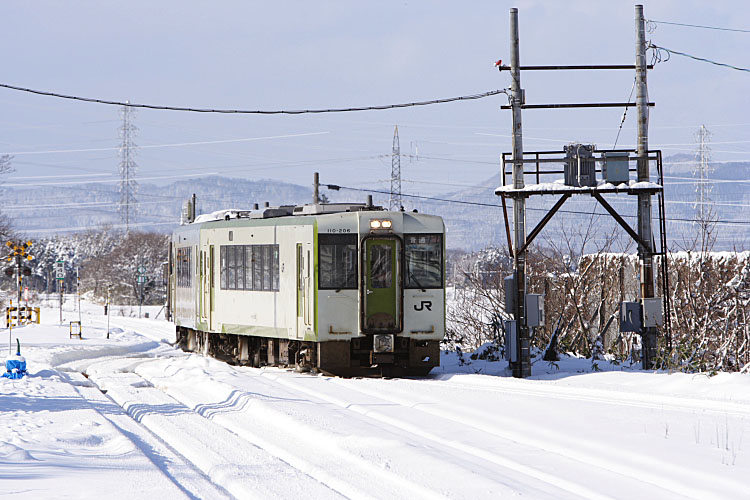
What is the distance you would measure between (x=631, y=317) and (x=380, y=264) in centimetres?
465

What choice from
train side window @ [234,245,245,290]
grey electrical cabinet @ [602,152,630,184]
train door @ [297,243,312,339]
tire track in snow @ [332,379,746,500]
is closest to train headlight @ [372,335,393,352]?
train door @ [297,243,312,339]

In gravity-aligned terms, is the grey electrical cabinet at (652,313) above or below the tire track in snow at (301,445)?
above

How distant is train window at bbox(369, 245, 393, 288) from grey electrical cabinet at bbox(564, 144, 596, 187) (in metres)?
3.46

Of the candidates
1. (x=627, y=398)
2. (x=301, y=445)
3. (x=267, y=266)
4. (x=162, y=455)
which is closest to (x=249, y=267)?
(x=267, y=266)

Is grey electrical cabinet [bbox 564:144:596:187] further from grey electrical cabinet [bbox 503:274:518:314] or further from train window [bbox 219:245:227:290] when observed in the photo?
train window [bbox 219:245:227:290]

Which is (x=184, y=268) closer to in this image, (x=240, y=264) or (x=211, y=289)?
(x=211, y=289)

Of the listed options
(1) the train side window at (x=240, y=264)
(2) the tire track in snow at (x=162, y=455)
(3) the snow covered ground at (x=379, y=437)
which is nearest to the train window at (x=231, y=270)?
(1) the train side window at (x=240, y=264)

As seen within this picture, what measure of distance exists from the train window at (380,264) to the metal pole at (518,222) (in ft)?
7.56

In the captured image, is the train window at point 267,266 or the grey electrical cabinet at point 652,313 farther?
the train window at point 267,266

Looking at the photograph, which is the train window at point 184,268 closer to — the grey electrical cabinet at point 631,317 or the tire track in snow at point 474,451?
the tire track in snow at point 474,451

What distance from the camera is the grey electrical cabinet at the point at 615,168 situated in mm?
18844

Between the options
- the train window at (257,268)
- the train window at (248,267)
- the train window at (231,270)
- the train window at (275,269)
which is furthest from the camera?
the train window at (231,270)

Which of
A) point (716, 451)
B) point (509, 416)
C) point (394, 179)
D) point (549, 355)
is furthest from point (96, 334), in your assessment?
point (716, 451)

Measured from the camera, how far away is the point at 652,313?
19.1 m
